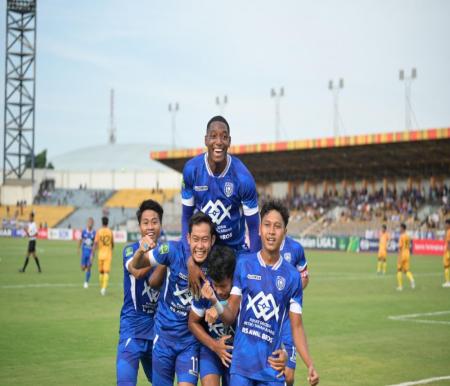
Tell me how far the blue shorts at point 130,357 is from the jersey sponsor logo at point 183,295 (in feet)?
3.43

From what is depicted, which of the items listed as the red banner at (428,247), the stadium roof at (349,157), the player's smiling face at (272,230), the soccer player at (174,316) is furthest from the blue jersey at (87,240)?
the stadium roof at (349,157)

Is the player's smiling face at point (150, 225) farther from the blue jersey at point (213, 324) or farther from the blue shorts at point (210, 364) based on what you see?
the blue shorts at point (210, 364)

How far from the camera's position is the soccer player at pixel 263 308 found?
243 inches

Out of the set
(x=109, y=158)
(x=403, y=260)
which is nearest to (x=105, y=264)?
(x=403, y=260)

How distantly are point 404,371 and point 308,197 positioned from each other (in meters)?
61.7

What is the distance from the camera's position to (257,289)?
6.29 metres

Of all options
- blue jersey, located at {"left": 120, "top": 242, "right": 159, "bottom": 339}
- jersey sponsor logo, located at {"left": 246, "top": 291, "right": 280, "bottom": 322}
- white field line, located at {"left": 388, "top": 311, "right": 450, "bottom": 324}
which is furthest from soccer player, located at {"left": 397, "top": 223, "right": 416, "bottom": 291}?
jersey sponsor logo, located at {"left": 246, "top": 291, "right": 280, "bottom": 322}

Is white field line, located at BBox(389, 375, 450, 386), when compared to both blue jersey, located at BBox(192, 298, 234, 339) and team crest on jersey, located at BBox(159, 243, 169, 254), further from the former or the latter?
team crest on jersey, located at BBox(159, 243, 169, 254)

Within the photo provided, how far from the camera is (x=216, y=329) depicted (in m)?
6.89

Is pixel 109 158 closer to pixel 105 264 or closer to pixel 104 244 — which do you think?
pixel 104 244

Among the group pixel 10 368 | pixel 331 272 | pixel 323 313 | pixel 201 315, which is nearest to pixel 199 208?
pixel 201 315

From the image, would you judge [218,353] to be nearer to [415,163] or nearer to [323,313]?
[323,313]

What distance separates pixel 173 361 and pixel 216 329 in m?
0.56

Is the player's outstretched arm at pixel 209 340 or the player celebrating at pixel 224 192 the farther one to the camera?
the player celebrating at pixel 224 192
